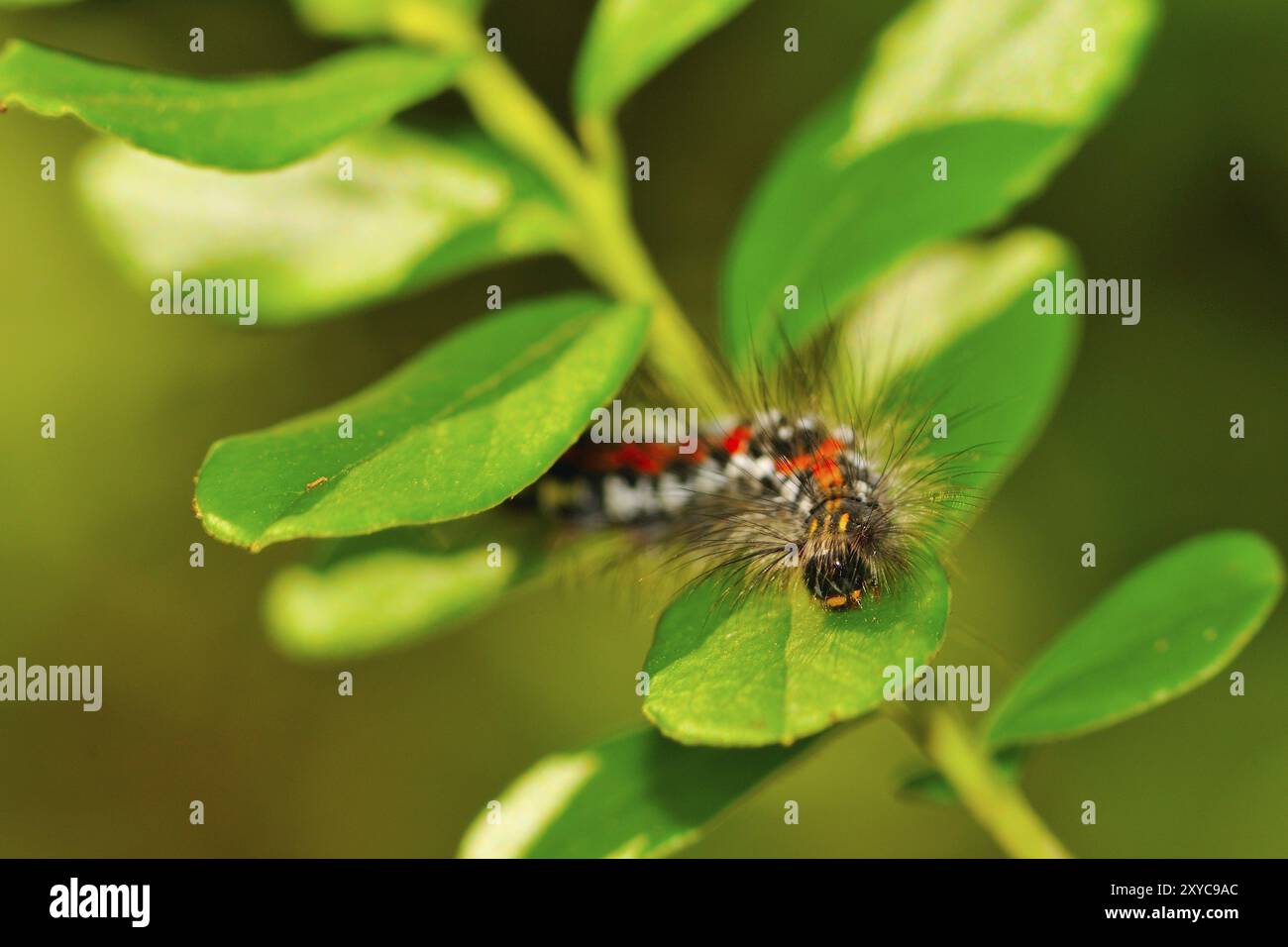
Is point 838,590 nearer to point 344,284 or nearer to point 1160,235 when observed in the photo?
point 344,284

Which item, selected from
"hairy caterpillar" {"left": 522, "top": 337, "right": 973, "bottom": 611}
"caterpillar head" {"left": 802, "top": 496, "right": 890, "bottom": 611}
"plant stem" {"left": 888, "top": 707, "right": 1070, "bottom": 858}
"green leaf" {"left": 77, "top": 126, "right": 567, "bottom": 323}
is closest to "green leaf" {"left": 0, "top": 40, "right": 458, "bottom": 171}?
"green leaf" {"left": 77, "top": 126, "right": 567, "bottom": 323}

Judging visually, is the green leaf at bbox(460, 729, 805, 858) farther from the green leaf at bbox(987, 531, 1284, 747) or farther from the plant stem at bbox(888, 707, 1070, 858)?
the green leaf at bbox(987, 531, 1284, 747)

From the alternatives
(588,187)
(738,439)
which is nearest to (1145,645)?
(738,439)

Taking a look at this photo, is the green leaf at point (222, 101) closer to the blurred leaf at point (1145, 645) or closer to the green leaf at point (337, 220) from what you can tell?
the green leaf at point (337, 220)

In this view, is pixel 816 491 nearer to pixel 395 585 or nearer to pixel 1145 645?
pixel 1145 645

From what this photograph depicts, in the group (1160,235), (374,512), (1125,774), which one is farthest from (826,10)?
(374,512)

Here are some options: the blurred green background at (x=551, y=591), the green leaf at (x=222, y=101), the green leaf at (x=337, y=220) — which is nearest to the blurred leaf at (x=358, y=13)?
the green leaf at (x=337, y=220)
